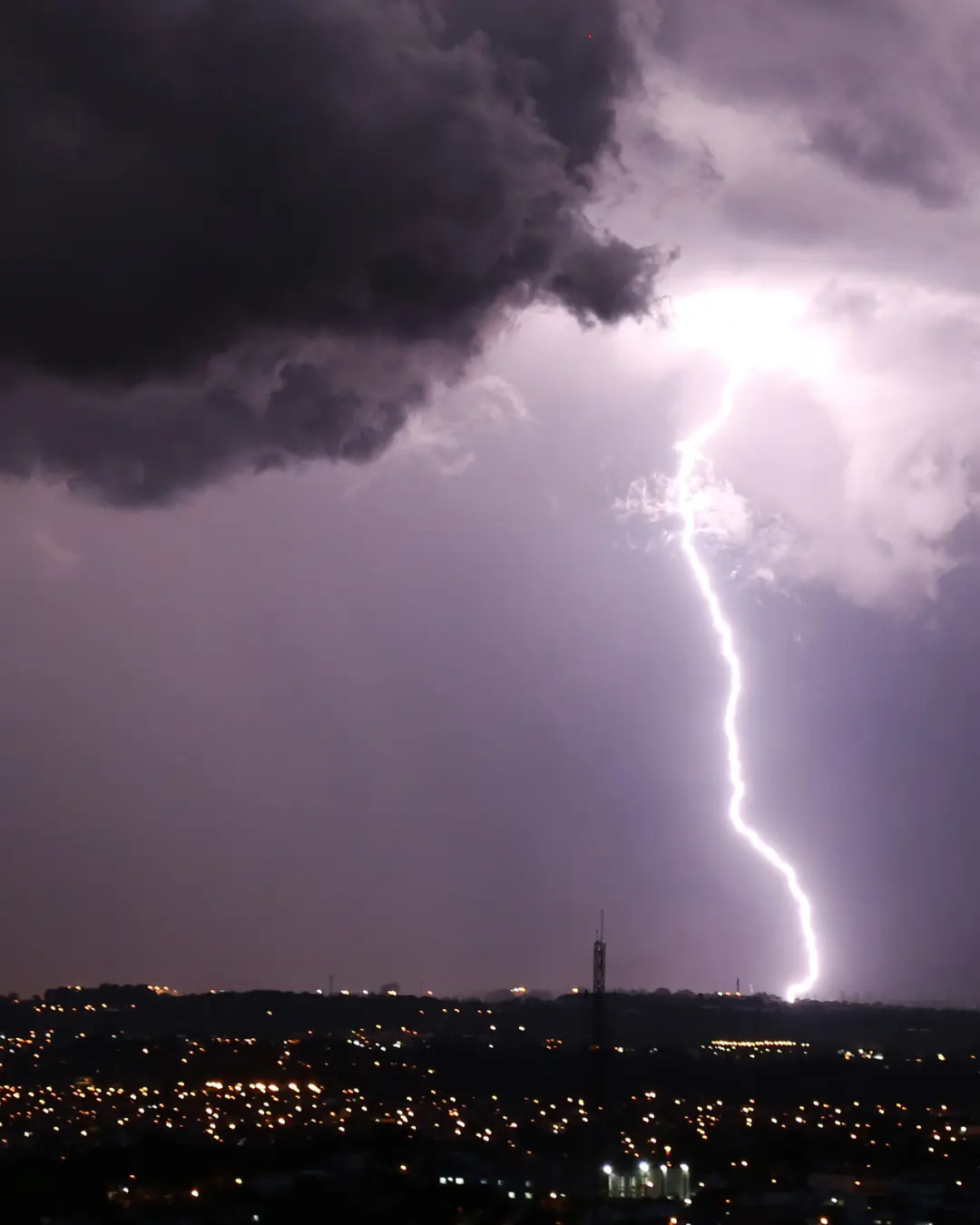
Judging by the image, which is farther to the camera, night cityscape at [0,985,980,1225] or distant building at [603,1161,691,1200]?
distant building at [603,1161,691,1200]

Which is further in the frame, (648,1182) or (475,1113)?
(475,1113)

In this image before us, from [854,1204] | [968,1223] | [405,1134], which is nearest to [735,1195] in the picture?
[854,1204]

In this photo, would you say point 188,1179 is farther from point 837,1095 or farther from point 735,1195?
point 837,1095

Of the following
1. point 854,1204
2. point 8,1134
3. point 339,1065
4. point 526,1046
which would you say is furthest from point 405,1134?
point 526,1046

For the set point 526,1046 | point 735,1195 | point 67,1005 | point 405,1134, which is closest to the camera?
point 735,1195

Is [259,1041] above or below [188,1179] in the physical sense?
above

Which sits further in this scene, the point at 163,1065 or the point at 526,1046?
the point at 526,1046

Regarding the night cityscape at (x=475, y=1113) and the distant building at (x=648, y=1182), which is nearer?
the night cityscape at (x=475, y=1113)

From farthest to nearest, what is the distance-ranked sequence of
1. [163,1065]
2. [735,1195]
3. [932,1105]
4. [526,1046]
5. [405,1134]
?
[526,1046]
[163,1065]
[932,1105]
[405,1134]
[735,1195]

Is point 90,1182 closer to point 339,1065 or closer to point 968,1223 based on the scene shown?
point 968,1223
